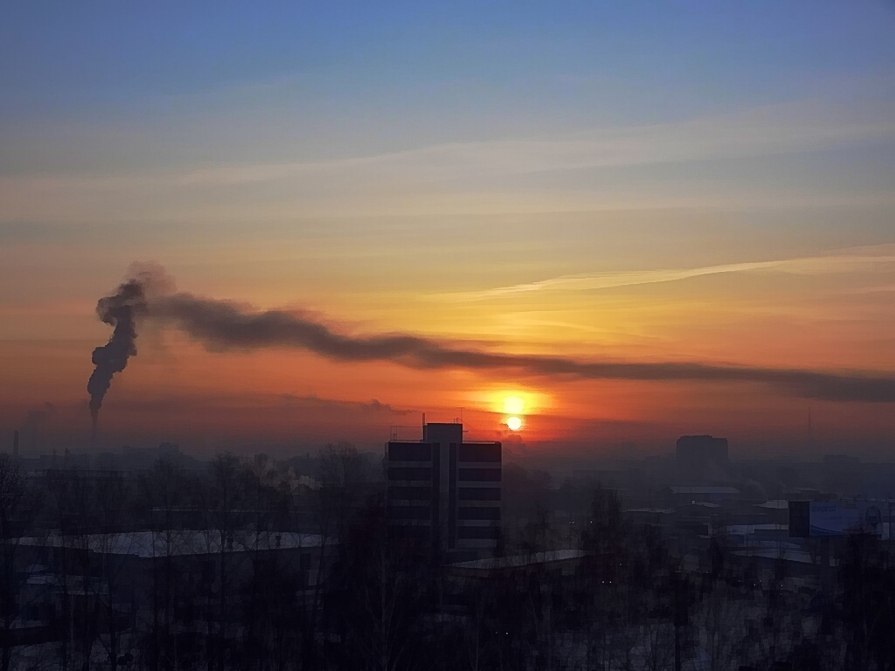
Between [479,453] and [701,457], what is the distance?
4458 inches

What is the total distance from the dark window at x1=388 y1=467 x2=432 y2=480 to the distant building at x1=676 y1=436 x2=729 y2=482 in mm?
108249

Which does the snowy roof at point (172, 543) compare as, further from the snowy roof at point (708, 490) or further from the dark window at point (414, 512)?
the snowy roof at point (708, 490)

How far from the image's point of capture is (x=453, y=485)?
128ft

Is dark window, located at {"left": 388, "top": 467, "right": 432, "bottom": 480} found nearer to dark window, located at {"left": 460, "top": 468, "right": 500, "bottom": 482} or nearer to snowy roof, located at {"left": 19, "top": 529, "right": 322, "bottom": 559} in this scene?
dark window, located at {"left": 460, "top": 468, "right": 500, "bottom": 482}

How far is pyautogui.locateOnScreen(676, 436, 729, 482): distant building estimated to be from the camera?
466ft

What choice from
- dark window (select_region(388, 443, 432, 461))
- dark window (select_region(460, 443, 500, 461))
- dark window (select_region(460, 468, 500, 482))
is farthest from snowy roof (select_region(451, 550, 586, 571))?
dark window (select_region(388, 443, 432, 461))

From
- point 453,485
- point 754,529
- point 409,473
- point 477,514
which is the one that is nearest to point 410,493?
point 409,473

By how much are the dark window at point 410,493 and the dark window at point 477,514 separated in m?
1.36

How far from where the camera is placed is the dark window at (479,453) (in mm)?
38844

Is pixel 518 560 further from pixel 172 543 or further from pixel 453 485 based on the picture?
pixel 172 543

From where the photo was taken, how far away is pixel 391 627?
1811 cm

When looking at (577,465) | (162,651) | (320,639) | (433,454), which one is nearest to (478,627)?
(320,639)

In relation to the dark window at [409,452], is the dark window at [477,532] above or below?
below

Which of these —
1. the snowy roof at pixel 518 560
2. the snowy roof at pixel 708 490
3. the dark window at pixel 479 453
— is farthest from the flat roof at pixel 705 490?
the snowy roof at pixel 518 560
